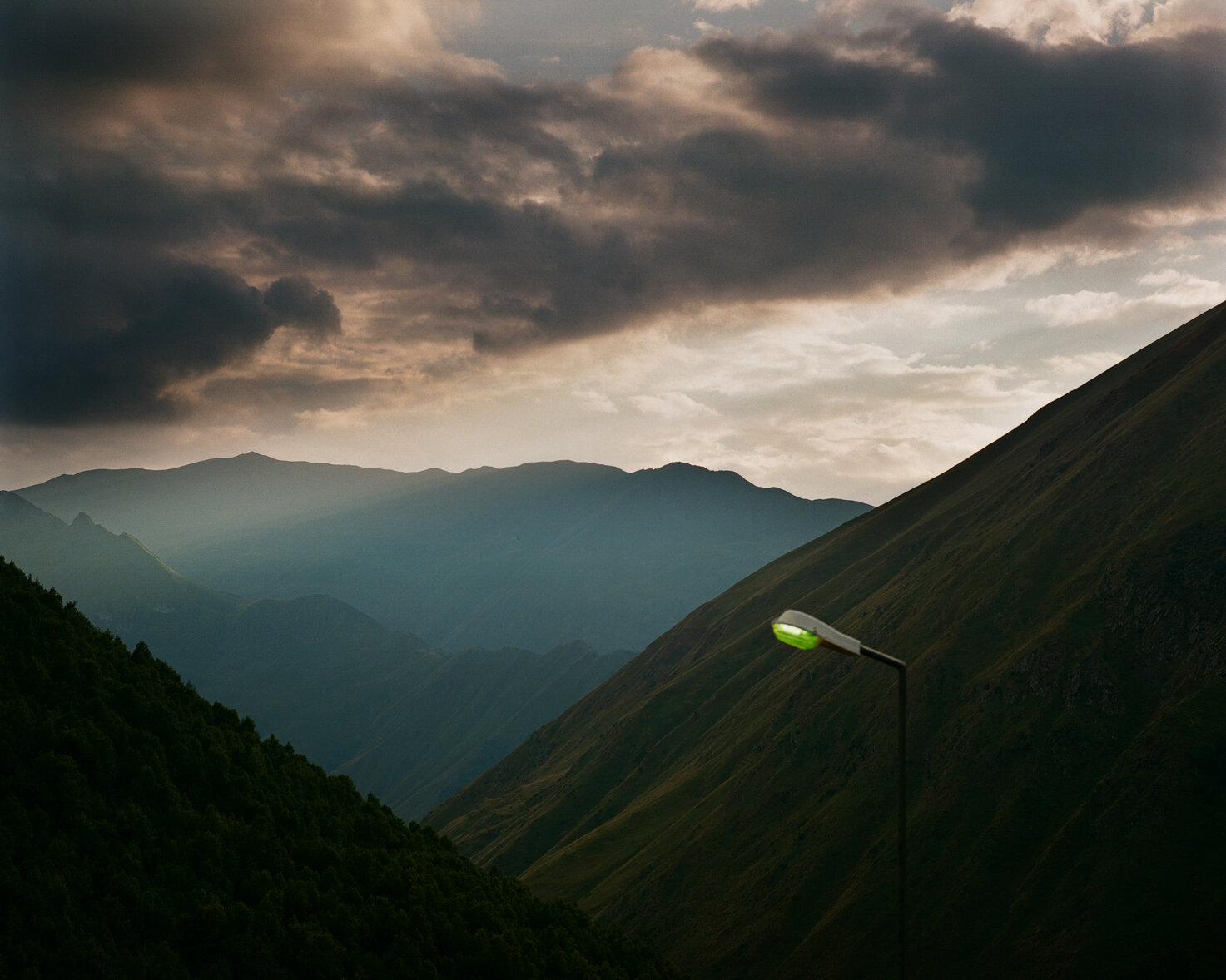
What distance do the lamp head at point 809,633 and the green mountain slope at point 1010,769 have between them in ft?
300

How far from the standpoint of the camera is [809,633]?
20.3 metres

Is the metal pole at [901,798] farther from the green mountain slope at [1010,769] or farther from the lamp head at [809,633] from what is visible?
the green mountain slope at [1010,769]

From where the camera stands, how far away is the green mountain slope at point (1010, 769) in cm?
10012

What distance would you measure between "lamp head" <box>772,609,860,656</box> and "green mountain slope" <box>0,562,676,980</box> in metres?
39.1

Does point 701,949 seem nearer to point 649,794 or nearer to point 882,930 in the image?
point 882,930

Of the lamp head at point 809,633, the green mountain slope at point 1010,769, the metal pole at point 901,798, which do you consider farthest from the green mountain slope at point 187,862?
the green mountain slope at point 1010,769

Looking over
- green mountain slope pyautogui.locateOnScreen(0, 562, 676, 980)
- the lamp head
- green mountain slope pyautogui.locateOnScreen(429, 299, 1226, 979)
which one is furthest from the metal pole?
green mountain slope pyautogui.locateOnScreen(429, 299, 1226, 979)

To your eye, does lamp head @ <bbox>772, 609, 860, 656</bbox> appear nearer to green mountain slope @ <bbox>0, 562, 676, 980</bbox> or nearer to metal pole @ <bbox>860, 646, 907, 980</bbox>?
metal pole @ <bbox>860, 646, 907, 980</bbox>

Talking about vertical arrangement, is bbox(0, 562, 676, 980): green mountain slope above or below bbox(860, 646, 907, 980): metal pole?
below

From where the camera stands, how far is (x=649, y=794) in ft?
608

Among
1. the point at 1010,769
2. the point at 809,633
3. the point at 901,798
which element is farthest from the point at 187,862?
the point at 1010,769

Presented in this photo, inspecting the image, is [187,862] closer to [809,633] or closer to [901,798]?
[901,798]

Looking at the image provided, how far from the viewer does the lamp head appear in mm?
20094

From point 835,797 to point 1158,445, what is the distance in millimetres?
80091
